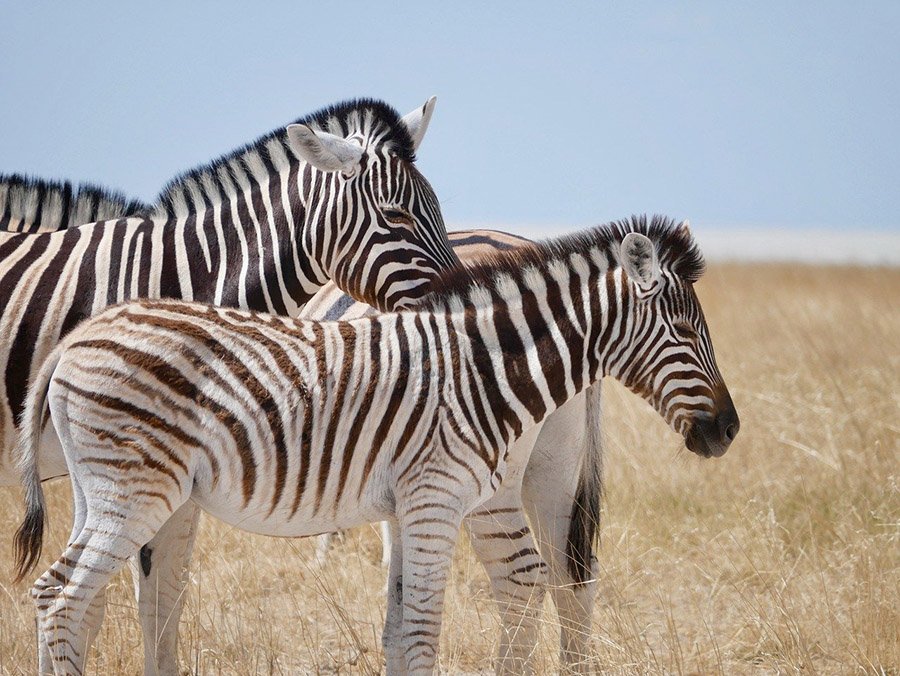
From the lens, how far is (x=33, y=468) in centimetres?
429

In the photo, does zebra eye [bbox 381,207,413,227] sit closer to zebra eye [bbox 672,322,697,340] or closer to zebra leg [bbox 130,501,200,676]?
zebra eye [bbox 672,322,697,340]

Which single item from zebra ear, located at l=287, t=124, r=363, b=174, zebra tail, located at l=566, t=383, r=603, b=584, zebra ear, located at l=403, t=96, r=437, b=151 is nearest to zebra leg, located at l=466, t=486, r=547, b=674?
zebra tail, located at l=566, t=383, r=603, b=584

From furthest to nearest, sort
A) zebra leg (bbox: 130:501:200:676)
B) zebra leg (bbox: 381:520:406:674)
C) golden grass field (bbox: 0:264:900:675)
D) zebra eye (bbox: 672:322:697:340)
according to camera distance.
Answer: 1. golden grass field (bbox: 0:264:900:675)
2. zebra leg (bbox: 130:501:200:676)
3. zebra leg (bbox: 381:520:406:674)
4. zebra eye (bbox: 672:322:697:340)

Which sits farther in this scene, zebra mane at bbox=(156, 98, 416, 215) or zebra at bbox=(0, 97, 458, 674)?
zebra mane at bbox=(156, 98, 416, 215)

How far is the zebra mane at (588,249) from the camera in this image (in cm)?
480

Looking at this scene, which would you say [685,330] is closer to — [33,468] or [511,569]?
[511,569]

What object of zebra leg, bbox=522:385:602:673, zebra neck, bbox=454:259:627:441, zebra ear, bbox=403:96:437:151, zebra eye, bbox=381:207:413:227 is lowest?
zebra leg, bbox=522:385:602:673

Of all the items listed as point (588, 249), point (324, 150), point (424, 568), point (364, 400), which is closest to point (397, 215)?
point (324, 150)

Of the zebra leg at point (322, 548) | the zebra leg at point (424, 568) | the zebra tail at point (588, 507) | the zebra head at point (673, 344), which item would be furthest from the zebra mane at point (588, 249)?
the zebra leg at point (322, 548)

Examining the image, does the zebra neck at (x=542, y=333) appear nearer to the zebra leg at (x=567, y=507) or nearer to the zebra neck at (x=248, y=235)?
the zebra leg at (x=567, y=507)

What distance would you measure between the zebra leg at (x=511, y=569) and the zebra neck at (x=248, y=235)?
64.0 inches

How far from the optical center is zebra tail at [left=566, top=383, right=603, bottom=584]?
5645mm

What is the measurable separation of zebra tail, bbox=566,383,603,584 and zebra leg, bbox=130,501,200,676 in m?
2.10

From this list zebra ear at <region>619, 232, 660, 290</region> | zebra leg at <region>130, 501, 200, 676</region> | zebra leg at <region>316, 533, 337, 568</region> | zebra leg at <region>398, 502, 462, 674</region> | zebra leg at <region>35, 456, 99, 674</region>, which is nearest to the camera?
zebra leg at <region>35, 456, 99, 674</region>
